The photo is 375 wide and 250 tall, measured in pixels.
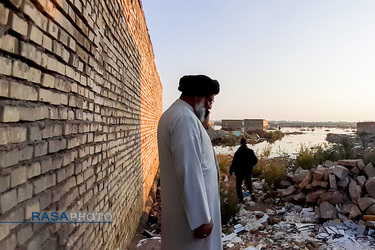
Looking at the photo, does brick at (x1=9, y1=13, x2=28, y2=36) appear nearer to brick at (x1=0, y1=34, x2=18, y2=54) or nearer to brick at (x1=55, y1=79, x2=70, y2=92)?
brick at (x1=0, y1=34, x2=18, y2=54)

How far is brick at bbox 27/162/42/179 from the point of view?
4.69ft

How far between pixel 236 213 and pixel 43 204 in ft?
18.3

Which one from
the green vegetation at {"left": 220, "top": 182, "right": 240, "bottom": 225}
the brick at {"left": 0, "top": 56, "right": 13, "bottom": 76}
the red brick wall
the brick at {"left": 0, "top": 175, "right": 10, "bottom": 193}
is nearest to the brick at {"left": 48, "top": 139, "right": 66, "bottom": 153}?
the red brick wall

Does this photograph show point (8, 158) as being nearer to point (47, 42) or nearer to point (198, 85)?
point (47, 42)

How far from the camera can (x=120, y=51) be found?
3.87m

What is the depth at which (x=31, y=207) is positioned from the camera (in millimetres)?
1439

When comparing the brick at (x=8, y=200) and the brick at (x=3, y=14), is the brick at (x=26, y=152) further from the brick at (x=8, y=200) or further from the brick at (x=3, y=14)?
the brick at (x=3, y=14)

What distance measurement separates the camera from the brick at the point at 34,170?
1.43 metres

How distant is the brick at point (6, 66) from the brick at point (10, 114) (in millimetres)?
154

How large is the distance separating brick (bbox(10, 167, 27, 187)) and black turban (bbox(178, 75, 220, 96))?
146 cm

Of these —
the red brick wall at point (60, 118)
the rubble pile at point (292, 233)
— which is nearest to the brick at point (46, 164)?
the red brick wall at point (60, 118)

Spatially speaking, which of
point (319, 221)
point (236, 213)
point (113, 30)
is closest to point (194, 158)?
point (113, 30)

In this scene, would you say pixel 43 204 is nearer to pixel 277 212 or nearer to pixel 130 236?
pixel 130 236

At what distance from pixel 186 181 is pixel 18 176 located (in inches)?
40.5
